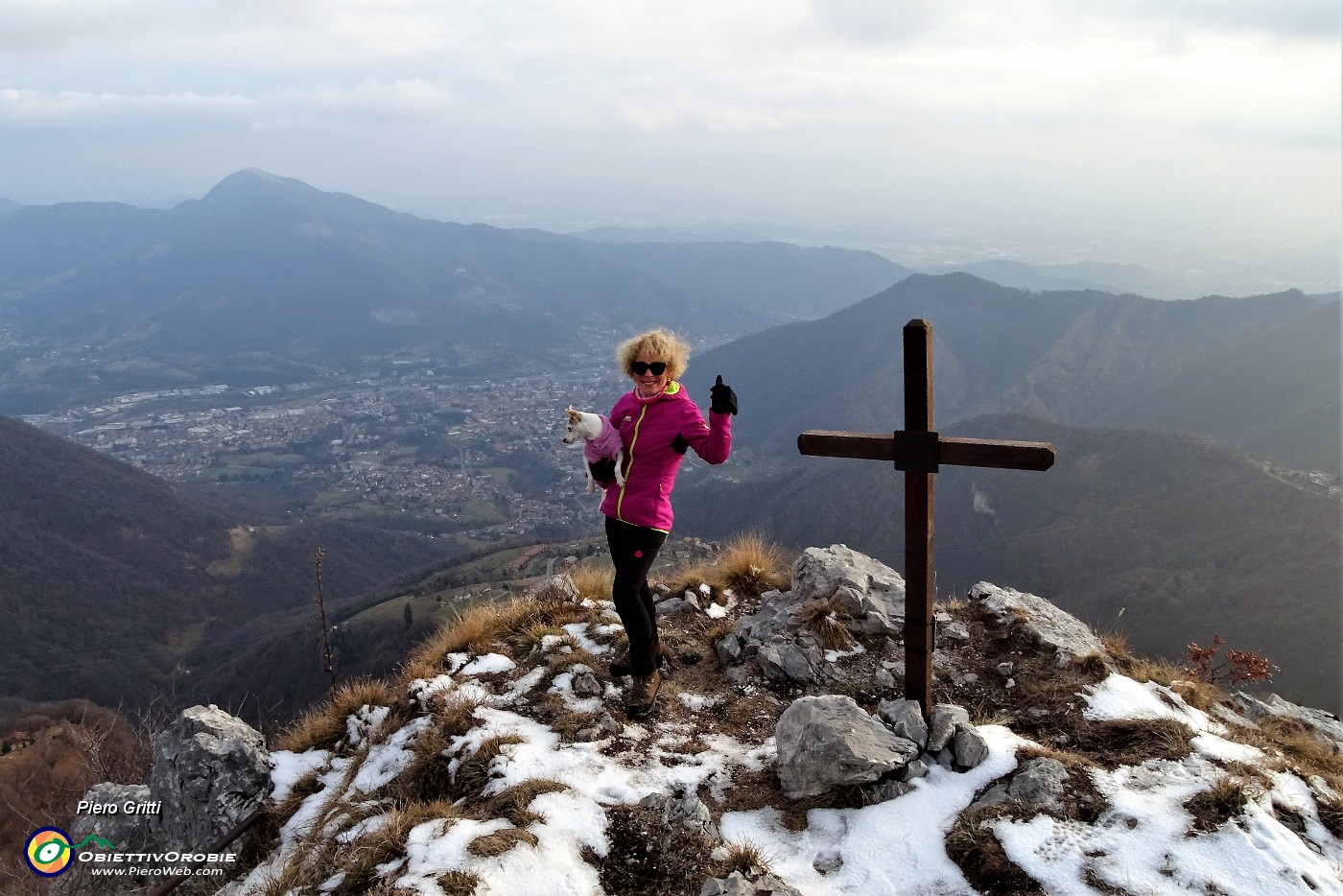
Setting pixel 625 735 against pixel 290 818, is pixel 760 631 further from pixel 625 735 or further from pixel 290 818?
pixel 290 818

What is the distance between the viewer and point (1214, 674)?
859 centimetres

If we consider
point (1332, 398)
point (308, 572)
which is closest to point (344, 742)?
point (308, 572)

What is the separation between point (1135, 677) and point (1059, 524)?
327 ft

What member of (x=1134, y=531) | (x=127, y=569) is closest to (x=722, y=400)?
(x=1134, y=531)

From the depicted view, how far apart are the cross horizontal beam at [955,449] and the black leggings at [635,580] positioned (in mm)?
1625

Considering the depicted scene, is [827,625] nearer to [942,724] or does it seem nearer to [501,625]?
[942,724]

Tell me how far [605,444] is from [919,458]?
104 inches

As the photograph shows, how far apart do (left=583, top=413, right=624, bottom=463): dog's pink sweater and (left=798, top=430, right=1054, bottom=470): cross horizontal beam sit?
1627mm

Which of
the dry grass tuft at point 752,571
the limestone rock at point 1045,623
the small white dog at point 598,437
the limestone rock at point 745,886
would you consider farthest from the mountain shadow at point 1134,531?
the limestone rock at point 745,886

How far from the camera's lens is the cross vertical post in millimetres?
5586

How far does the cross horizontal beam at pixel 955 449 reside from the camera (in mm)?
5277

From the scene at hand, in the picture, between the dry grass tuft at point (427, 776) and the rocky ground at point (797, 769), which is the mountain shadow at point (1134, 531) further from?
the dry grass tuft at point (427, 776)

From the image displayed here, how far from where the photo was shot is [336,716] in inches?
301

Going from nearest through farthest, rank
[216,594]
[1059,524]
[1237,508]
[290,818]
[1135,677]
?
[290,818]
[1135,677]
[1237,508]
[1059,524]
[216,594]
